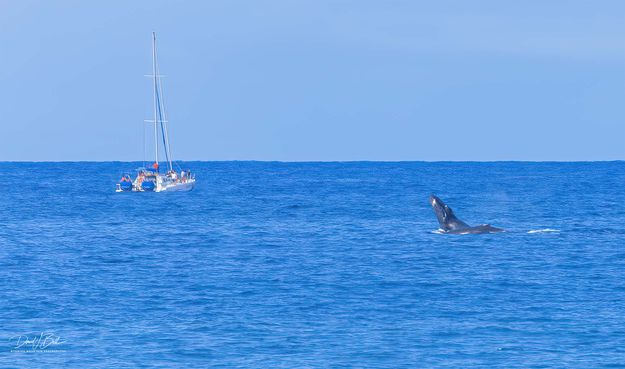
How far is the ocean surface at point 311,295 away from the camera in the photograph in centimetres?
2655

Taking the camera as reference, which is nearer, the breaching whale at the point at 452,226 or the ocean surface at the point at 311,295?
the ocean surface at the point at 311,295

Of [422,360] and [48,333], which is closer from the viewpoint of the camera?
[422,360]

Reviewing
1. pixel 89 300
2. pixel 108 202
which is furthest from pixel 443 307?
pixel 108 202

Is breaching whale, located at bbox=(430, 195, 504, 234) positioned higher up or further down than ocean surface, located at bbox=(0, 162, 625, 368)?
higher up

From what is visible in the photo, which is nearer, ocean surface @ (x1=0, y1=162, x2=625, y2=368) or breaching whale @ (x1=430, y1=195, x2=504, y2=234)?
ocean surface @ (x1=0, y1=162, x2=625, y2=368)

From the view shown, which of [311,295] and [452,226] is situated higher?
[452,226]

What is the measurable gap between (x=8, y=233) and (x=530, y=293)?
119 ft

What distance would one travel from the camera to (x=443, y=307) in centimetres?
3275

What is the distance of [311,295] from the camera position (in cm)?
3519

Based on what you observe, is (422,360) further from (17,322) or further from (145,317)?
(17,322)

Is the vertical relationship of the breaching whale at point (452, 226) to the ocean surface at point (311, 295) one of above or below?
above

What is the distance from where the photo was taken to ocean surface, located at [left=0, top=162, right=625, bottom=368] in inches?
1045

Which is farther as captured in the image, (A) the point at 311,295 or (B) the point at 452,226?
(B) the point at 452,226

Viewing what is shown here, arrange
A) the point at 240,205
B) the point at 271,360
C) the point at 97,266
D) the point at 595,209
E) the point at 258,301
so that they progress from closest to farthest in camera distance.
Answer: the point at 271,360
the point at 258,301
the point at 97,266
the point at 595,209
the point at 240,205
